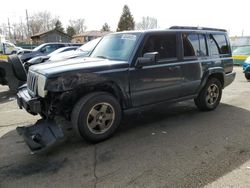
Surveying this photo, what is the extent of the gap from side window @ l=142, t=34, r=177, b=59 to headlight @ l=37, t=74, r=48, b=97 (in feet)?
5.98

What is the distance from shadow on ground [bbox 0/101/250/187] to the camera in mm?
3180

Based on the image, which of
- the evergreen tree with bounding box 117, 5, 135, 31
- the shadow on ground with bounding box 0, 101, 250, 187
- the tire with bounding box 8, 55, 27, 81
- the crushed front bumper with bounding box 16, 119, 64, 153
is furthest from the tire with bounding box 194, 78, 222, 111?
the evergreen tree with bounding box 117, 5, 135, 31

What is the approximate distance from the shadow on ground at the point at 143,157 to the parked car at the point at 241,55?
1389 centimetres

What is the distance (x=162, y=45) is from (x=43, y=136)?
2.73 m

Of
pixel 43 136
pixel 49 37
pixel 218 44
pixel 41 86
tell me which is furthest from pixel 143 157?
pixel 49 37

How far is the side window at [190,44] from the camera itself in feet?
17.5

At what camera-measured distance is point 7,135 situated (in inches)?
186

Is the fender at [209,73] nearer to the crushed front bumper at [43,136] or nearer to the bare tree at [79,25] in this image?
the crushed front bumper at [43,136]

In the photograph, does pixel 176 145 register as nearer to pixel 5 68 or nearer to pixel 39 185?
pixel 39 185

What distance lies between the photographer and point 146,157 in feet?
12.2

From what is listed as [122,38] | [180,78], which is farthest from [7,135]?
[180,78]

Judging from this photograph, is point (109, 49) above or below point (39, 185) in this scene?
above

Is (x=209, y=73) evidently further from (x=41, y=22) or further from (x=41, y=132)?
(x=41, y=22)

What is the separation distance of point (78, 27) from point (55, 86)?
93948 millimetres
